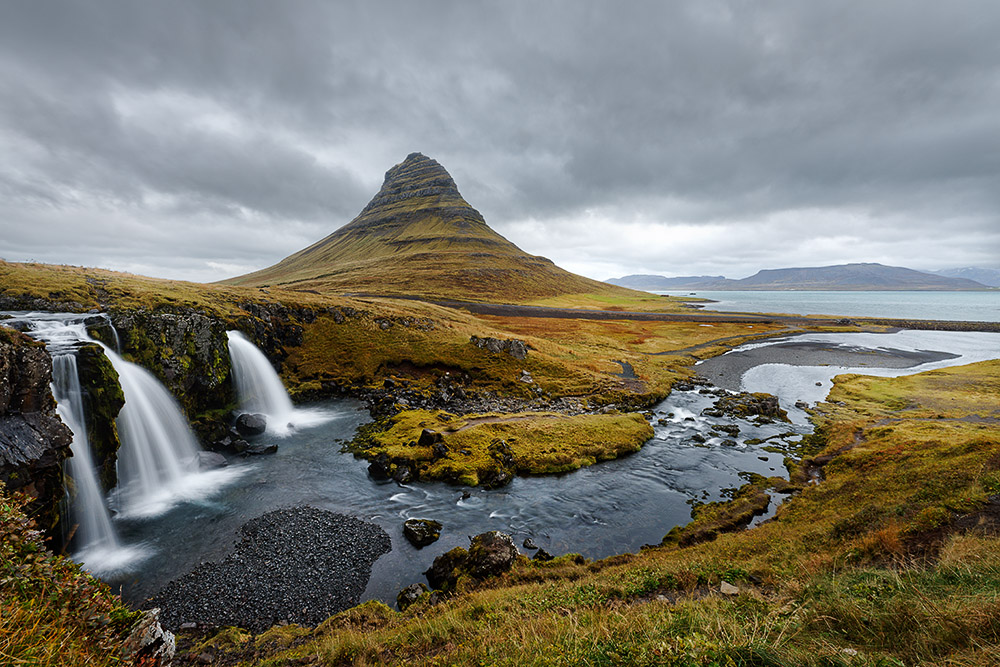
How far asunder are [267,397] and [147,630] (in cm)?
3495

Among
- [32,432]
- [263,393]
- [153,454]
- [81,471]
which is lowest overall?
[153,454]

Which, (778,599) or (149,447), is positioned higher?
(778,599)

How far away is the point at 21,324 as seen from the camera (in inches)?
1032

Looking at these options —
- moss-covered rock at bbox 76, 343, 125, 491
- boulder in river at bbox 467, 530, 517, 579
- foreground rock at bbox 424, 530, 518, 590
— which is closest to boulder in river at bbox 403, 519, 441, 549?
foreground rock at bbox 424, 530, 518, 590

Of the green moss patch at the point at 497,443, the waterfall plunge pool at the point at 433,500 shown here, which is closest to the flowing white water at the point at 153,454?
the waterfall plunge pool at the point at 433,500

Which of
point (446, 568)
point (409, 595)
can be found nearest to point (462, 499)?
point (446, 568)

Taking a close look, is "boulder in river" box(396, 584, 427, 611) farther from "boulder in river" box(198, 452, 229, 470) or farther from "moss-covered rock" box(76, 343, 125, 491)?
"moss-covered rock" box(76, 343, 125, 491)

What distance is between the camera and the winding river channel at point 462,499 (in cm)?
1927

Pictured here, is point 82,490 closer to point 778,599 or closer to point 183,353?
point 183,353

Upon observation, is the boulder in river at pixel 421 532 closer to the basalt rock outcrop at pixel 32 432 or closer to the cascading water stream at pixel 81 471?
the cascading water stream at pixel 81 471

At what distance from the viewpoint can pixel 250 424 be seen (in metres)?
33.8

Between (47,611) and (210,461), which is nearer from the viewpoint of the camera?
(47,611)

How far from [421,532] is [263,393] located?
2919cm

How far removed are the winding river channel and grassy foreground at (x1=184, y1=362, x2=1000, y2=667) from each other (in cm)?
346
